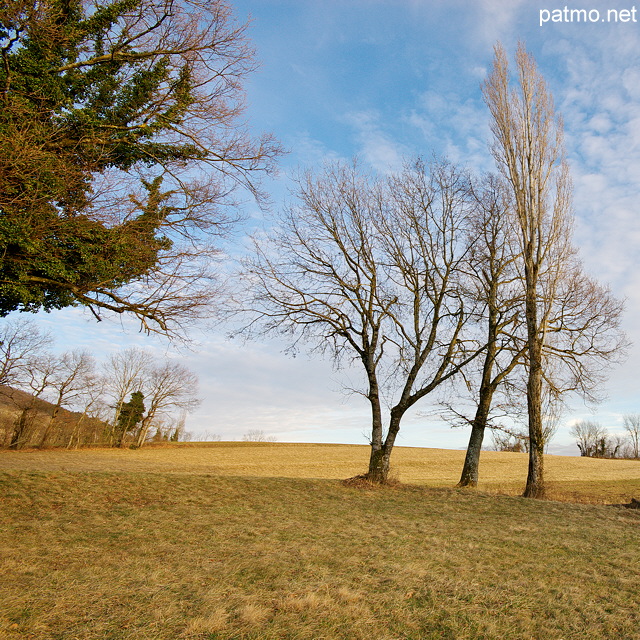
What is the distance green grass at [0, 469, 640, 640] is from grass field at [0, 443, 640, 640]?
23 mm

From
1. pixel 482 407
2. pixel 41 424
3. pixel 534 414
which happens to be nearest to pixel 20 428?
pixel 41 424

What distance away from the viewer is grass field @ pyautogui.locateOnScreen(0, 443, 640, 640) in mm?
3773

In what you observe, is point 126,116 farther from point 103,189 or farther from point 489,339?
point 489,339

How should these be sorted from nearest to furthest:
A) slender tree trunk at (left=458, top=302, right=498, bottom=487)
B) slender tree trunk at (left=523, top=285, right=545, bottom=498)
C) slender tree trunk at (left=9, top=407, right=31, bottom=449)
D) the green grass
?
the green grass, slender tree trunk at (left=523, top=285, right=545, bottom=498), slender tree trunk at (left=458, top=302, right=498, bottom=487), slender tree trunk at (left=9, top=407, right=31, bottom=449)

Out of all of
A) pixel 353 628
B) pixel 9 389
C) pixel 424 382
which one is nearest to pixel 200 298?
pixel 353 628

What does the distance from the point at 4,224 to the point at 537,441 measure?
14.0m

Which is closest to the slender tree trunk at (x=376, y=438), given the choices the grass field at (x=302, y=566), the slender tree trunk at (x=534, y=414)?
the grass field at (x=302, y=566)

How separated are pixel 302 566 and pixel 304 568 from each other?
0.35 ft

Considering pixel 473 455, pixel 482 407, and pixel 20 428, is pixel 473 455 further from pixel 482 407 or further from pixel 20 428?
pixel 20 428

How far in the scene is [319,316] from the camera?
15.0 m

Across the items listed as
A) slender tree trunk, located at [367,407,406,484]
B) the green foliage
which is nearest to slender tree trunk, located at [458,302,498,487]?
slender tree trunk, located at [367,407,406,484]

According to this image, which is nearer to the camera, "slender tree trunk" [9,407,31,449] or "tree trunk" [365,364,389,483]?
"tree trunk" [365,364,389,483]

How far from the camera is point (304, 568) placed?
5504 millimetres

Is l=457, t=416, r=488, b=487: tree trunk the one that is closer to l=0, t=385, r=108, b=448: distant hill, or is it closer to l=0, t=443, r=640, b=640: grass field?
l=0, t=443, r=640, b=640: grass field
